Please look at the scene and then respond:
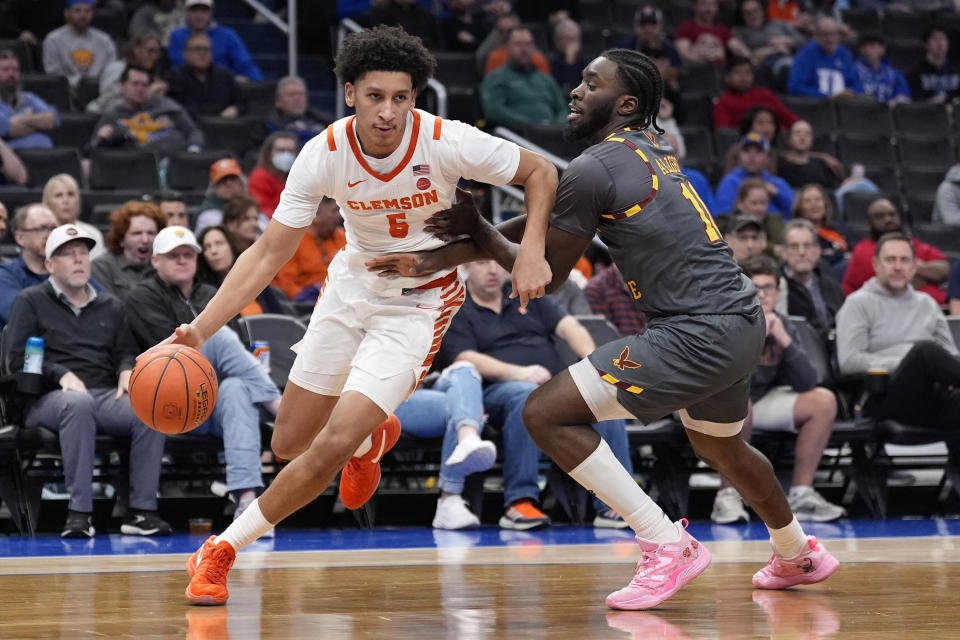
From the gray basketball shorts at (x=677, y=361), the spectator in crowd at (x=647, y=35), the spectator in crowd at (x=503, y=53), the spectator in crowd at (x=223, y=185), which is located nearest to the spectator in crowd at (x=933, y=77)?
the spectator in crowd at (x=647, y=35)

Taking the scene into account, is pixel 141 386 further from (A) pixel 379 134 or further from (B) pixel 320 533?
(B) pixel 320 533

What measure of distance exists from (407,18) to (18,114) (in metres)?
3.58

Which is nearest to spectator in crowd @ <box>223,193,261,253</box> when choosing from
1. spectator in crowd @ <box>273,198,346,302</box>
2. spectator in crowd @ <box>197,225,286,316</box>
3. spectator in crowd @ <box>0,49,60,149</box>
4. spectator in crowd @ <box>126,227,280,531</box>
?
spectator in crowd @ <box>197,225,286,316</box>

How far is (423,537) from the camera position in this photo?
20.9ft

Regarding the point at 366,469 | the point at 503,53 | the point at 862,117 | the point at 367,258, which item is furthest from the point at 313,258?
the point at 862,117

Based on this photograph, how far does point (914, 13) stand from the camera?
1451cm

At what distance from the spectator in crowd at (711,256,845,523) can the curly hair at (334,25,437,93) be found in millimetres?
3361

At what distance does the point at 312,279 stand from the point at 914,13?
28.7 feet

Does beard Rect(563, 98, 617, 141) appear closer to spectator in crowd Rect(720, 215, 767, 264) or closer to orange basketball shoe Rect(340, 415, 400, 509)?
orange basketball shoe Rect(340, 415, 400, 509)

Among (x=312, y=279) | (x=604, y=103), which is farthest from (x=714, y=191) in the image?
(x=604, y=103)

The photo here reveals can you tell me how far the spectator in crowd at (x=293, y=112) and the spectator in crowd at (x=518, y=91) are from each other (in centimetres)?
143

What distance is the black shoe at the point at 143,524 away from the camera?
6.39 m

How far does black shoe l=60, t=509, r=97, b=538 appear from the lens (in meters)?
6.28

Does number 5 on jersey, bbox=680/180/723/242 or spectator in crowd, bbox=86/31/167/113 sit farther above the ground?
spectator in crowd, bbox=86/31/167/113
